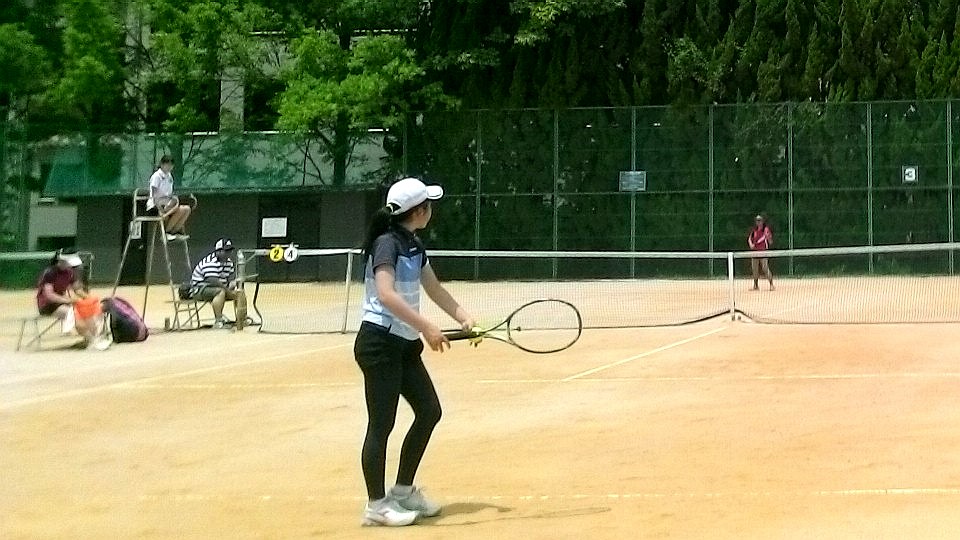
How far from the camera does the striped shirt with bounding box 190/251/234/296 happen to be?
1695cm

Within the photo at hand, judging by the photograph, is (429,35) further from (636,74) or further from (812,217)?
(812,217)

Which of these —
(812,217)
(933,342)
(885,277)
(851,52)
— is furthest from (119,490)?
→ (851,52)

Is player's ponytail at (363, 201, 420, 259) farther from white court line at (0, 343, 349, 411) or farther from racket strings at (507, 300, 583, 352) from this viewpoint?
white court line at (0, 343, 349, 411)

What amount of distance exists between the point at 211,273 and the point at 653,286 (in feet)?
31.1

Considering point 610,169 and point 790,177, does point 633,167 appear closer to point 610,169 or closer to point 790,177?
point 610,169

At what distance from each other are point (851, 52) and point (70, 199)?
20666 millimetres

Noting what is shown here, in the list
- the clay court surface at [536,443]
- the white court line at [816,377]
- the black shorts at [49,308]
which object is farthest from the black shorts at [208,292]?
the white court line at [816,377]

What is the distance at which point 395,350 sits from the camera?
554cm

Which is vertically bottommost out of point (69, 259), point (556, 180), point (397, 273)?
point (397, 273)

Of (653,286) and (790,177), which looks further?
(790,177)

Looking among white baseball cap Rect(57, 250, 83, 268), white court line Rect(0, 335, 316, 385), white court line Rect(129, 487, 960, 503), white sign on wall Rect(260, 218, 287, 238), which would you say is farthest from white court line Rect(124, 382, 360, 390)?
white sign on wall Rect(260, 218, 287, 238)

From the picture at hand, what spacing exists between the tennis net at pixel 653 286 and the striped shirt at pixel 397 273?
9.94 metres

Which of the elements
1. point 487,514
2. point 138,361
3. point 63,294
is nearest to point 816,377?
point 487,514

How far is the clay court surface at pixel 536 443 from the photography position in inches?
228
